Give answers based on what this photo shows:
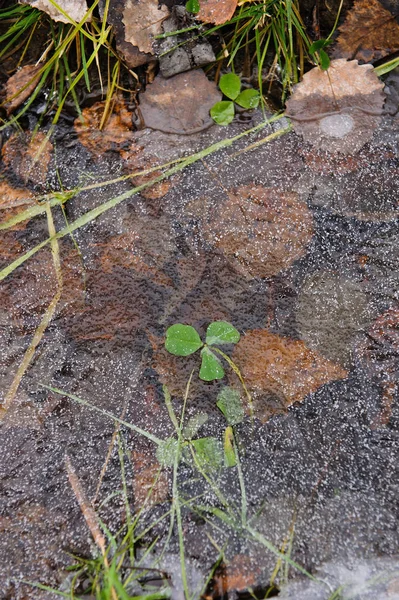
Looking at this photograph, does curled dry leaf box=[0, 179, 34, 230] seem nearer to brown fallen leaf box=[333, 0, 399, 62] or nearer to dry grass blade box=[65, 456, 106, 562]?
dry grass blade box=[65, 456, 106, 562]

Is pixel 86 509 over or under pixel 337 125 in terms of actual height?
under

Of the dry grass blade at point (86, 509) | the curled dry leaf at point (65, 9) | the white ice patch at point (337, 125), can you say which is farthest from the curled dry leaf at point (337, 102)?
the dry grass blade at point (86, 509)

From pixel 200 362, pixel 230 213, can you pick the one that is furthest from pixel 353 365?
pixel 230 213

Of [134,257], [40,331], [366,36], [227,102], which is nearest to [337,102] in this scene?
[366,36]

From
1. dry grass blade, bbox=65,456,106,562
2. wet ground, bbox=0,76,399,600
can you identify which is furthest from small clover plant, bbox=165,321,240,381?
dry grass blade, bbox=65,456,106,562

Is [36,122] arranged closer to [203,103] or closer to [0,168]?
[0,168]

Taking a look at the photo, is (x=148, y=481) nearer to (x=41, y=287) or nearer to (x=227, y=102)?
(x=41, y=287)

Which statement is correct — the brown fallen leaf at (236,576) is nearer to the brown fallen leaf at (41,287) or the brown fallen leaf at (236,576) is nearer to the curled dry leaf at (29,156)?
the brown fallen leaf at (41,287)
